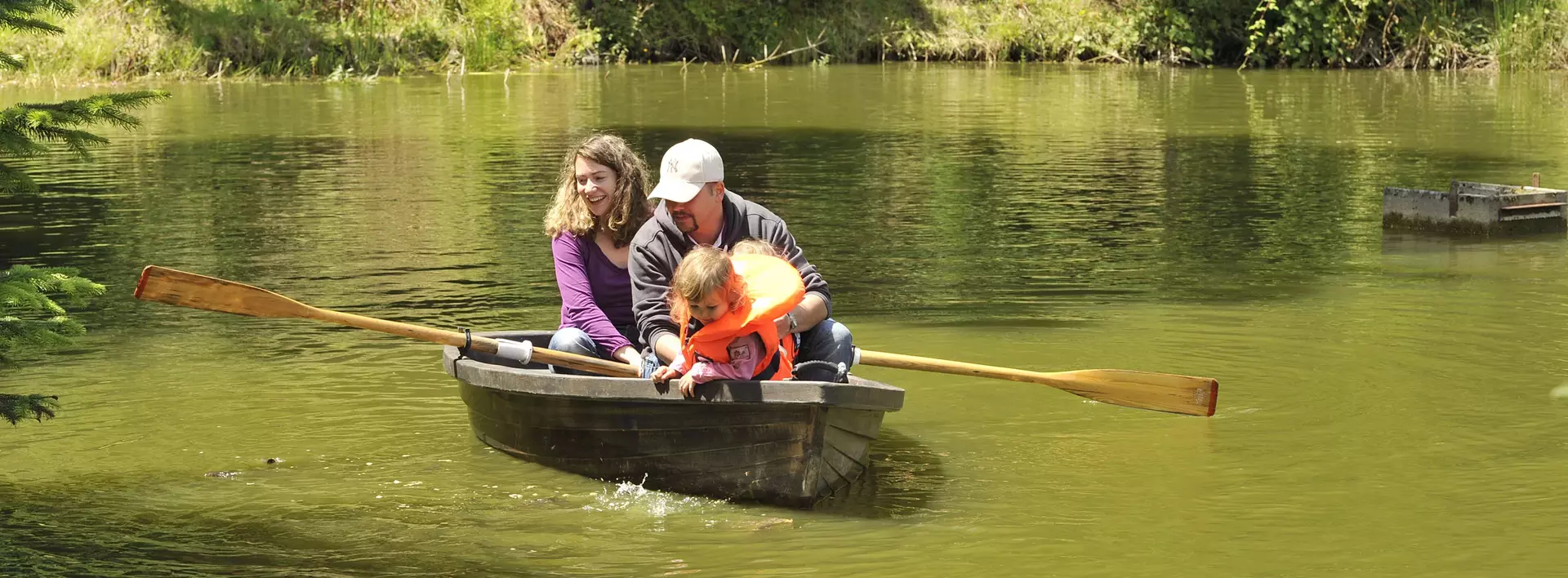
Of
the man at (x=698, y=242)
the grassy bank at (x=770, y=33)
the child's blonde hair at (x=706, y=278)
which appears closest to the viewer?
the child's blonde hair at (x=706, y=278)

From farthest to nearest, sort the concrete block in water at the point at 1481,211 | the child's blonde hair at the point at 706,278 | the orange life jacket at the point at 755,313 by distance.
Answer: the concrete block in water at the point at 1481,211, the orange life jacket at the point at 755,313, the child's blonde hair at the point at 706,278

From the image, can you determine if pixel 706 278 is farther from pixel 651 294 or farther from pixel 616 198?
pixel 616 198

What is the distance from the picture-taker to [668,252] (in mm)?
6418

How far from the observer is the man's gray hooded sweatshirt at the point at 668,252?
641 centimetres

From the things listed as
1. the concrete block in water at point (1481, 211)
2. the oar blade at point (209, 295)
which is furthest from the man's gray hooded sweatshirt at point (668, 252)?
the concrete block in water at point (1481, 211)

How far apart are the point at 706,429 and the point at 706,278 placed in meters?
0.79

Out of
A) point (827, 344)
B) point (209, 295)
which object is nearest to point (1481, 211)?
point (827, 344)

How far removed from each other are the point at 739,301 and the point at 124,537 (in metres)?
2.21

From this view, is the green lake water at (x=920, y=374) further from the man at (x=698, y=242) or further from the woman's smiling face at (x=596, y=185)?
the woman's smiling face at (x=596, y=185)

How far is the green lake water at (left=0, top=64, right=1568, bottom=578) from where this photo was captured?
6043 mm

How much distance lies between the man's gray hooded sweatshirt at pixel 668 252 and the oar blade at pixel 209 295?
1305mm

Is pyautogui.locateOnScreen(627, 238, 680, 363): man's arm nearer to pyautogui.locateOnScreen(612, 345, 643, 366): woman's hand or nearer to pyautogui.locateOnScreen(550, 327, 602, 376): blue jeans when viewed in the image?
pyautogui.locateOnScreen(612, 345, 643, 366): woman's hand

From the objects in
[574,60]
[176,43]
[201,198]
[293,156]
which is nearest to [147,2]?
[176,43]

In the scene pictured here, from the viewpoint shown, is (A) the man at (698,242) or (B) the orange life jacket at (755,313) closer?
(B) the orange life jacket at (755,313)
